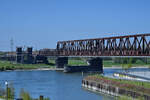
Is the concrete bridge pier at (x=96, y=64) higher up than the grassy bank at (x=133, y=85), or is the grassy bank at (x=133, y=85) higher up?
the concrete bridge pier at (x=96, y=64)

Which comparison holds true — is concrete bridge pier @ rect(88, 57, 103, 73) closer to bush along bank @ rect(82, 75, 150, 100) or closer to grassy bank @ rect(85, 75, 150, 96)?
bush along bank @ rect(82, 75, 150, 100)

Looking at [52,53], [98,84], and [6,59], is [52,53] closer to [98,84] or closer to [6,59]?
[6,59]

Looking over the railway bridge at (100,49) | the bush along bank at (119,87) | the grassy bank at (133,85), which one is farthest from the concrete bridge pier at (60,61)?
the grassy bank at (133,85)

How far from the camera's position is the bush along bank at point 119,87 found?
4456cm

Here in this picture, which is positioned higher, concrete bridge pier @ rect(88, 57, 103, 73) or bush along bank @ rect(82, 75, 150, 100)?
concrete bridge pier @ rect(88, 57, 103, 73)

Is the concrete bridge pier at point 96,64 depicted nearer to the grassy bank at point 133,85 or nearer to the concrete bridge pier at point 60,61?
the concrete bridge pier at point 60,61

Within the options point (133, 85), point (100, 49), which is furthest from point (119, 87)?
point (100, 49)

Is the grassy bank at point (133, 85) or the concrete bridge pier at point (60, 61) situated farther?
the concrete bridge pier at point (60, 61)

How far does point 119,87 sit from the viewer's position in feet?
166

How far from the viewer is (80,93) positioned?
54.7 metres

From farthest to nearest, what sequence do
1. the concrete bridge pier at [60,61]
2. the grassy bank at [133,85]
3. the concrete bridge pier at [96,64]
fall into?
the concrete bridge pier at [60,61], the concrete bridge pier at [96,64], the grassy bank at [133,85]

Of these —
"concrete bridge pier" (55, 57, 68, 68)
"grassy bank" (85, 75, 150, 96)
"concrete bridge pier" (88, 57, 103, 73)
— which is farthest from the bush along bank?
"concrete bridge pier" (55, 57, 68, 68)

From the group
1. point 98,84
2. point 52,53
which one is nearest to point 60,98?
point 98,84

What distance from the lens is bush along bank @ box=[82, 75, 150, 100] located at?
44.6m
